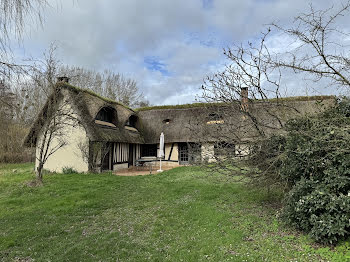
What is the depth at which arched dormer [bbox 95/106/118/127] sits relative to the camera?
12.7 metres

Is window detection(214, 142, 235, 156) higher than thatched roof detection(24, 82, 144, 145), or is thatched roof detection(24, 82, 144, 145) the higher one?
thatched roof detection(24, 82, 144, 145)

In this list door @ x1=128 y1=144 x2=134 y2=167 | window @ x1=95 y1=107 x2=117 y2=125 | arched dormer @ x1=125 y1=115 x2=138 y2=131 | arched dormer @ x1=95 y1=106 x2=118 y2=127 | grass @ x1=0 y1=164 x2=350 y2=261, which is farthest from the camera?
arched dormer @ x1=125 y1=115 x2=138 y2=131


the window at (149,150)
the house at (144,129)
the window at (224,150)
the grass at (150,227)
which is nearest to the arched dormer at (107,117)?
the house at (144,129)

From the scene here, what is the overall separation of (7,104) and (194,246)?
11.0ft

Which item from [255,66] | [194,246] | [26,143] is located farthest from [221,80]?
[26,143]

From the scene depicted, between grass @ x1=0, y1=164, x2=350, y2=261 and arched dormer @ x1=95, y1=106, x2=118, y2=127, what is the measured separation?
570 cm

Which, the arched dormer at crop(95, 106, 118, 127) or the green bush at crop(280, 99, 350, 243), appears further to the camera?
the arched dormer at crop(95, 106, 118, 127)

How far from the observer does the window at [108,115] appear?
513 inches

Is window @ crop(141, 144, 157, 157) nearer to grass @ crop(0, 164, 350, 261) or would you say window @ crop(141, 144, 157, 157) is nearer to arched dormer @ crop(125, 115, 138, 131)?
arched dormer @ crop(125, 115, 138, 131)

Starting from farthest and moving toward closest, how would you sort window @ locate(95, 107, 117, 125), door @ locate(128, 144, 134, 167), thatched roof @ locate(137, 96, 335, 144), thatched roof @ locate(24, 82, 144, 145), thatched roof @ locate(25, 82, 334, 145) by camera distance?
1. door @ locate(128, 144, 134, 167)
2. window @ locate(95, 107, 117, 125)
3. thatched roof @ locate(24, 82, 144, 145)
4. thatched roof @ locate(25, 82, 334, 145)
5. thatched roof @ locate(137, 96, 335, 144)

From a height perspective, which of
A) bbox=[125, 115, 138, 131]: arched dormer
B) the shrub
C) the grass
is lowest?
the grass

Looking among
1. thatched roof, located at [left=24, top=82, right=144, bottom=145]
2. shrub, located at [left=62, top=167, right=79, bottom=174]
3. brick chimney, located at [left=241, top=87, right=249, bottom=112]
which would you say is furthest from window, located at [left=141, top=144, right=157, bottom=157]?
brick chimney, located at [left=241, top=87, right=249, bottom=112]

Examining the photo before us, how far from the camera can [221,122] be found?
18.6 ft

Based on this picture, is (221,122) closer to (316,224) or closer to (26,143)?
(316,224)
